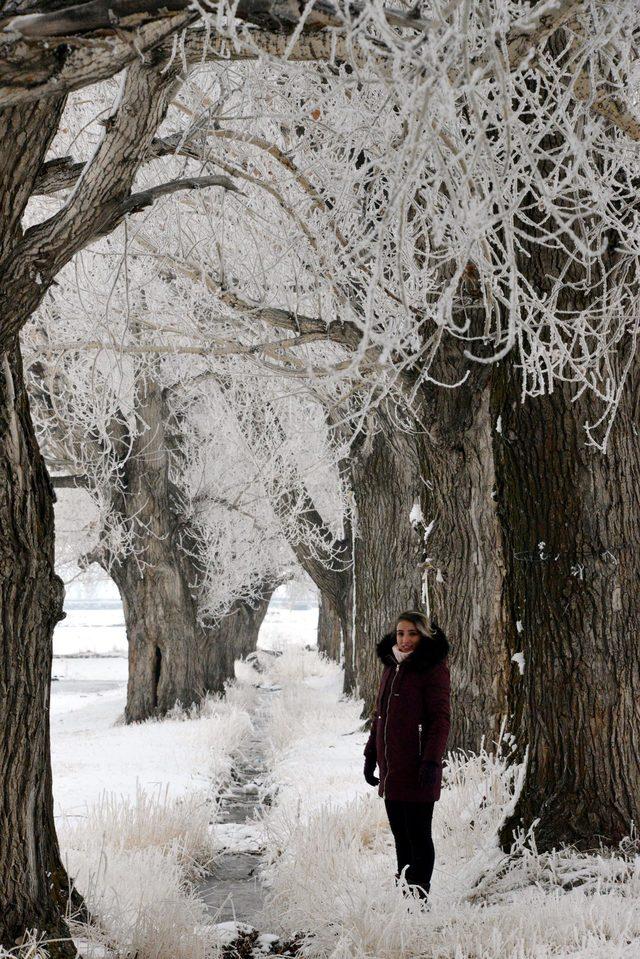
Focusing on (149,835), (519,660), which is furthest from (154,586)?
(519,660)

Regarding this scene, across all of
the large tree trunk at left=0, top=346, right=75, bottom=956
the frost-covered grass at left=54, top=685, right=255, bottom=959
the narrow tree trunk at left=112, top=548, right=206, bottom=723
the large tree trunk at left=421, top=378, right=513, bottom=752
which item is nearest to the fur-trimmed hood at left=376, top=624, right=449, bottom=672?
the large tree trunk at left=421, top=378, right=513, bottom=752

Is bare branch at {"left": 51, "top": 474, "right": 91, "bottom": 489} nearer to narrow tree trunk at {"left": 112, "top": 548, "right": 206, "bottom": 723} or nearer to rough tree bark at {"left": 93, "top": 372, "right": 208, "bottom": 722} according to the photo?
rough tree bark at {"left": 93, "top": 372, "right": 208, "bottom": 722}

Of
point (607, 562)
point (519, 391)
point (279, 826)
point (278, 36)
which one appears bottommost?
point (279, 826)

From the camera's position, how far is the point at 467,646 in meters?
7.73

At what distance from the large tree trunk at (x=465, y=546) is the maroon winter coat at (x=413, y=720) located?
0.78m

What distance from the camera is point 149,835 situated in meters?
6.52

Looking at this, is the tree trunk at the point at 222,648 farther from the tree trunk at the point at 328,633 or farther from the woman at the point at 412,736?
the woman at the point at 412,736

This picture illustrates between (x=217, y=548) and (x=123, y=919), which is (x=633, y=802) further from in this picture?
(x=217, y=548)

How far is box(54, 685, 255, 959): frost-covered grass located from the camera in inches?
173

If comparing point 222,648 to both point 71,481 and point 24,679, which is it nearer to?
point 71,481

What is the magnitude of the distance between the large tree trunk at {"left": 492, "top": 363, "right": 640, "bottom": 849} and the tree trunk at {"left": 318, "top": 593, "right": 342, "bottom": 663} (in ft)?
58.0

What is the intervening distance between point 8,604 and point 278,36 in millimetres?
2377

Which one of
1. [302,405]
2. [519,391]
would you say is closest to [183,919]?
[519,391]

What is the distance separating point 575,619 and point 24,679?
295 centimetres
